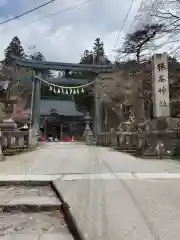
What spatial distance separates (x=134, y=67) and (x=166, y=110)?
1248 centimetres

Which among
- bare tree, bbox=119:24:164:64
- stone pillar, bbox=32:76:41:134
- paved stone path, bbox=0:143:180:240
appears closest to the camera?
paved stone path, bbox=0:143:180:240

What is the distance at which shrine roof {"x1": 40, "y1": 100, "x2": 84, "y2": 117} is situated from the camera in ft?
165

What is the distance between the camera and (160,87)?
14.2 m

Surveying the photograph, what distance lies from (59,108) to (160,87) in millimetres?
38350

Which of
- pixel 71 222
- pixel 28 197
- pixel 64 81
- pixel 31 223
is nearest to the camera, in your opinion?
pixel 71 222

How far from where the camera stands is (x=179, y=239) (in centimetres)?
363

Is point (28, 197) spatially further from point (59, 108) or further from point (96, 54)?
point (96, 54)

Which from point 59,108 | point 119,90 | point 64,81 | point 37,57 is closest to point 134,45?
point 119,90

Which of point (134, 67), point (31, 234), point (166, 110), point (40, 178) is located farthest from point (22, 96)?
point (31, 234)

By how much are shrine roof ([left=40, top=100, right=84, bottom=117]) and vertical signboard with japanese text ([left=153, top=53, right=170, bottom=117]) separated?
3604 centimetres

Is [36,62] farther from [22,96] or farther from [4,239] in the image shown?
[4,239]

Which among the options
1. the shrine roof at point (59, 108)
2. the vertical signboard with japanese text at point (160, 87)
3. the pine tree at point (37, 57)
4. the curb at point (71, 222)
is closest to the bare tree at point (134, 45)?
the vertical signboard with japanese text at point (160, 87)

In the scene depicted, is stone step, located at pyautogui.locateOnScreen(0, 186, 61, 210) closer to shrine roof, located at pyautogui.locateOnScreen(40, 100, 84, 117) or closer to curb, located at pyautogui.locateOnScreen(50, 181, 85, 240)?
curb, located at pyautogui.locateOnScreen(50, 181, 85, 240)

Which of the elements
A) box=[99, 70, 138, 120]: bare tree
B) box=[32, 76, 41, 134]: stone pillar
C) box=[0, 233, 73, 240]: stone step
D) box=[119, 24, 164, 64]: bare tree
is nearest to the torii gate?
box=[32, 76, 41, 134]: stone pillar
